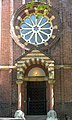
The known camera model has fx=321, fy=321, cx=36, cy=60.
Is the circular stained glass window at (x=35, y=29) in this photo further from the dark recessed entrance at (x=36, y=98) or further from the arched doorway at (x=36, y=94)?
the dark recessed entrance at (x=36, y=98)

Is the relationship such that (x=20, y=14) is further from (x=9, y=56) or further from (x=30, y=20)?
(x=9, y=56)

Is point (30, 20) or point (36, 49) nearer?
point (36, 49)

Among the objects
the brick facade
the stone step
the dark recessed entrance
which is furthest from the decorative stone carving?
the dark recessed entrance

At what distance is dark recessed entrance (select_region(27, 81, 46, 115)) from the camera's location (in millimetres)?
19297

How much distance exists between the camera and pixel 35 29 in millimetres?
20094

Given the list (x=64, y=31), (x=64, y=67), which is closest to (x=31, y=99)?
(x=64, y=67)

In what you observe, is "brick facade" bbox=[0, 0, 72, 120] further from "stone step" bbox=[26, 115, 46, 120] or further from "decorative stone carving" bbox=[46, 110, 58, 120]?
"stone step" bbox=[26, 115, 46, 120]

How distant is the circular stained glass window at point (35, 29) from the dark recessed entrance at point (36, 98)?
8.89 ft

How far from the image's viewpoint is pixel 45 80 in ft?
62.9

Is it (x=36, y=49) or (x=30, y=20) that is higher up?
(x=30, y=20)

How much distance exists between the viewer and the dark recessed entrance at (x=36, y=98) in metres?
19.3

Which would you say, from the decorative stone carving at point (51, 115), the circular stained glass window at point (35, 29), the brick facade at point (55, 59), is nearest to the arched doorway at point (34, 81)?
the brick facade at point (55, 59)

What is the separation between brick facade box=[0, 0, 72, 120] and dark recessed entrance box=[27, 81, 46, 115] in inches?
34.0

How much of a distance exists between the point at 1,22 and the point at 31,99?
5090 millimetres
